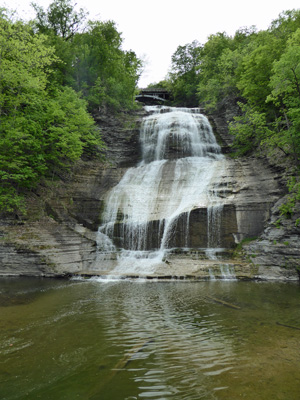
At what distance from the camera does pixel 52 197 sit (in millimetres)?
17828

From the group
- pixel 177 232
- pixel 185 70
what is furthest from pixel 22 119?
pixel 185 70

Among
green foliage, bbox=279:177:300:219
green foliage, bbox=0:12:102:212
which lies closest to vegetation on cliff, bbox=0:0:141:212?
green foliage, bbox=0:12:102:212

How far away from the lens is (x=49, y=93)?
2181 cm

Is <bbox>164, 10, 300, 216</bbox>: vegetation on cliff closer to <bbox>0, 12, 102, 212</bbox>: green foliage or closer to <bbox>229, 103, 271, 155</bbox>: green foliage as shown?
<bbox>229, 103, 271, 155</bbox>: green foliage

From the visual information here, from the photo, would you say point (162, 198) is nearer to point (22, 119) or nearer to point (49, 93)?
point (22, 119)

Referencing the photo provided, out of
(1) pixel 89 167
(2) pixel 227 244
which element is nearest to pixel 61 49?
(1) pixel 89 167

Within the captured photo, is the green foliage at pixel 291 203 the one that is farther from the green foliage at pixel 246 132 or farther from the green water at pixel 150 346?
the green water at pixel 150 346

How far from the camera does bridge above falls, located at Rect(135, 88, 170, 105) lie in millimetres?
48656

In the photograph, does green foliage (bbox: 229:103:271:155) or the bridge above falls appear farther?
the bridge above falls

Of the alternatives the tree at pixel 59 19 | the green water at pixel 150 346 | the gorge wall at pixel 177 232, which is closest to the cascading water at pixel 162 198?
the gorge wall at pixel 177 232

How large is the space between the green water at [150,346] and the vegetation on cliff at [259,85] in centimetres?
832

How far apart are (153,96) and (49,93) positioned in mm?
29736

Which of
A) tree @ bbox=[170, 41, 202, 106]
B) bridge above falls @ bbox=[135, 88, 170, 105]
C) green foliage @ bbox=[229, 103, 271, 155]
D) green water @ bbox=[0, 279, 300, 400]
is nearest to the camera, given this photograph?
green water @ bbox=[0, 279, 300, 400]

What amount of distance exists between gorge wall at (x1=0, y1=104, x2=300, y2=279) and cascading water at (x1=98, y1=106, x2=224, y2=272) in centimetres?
61
